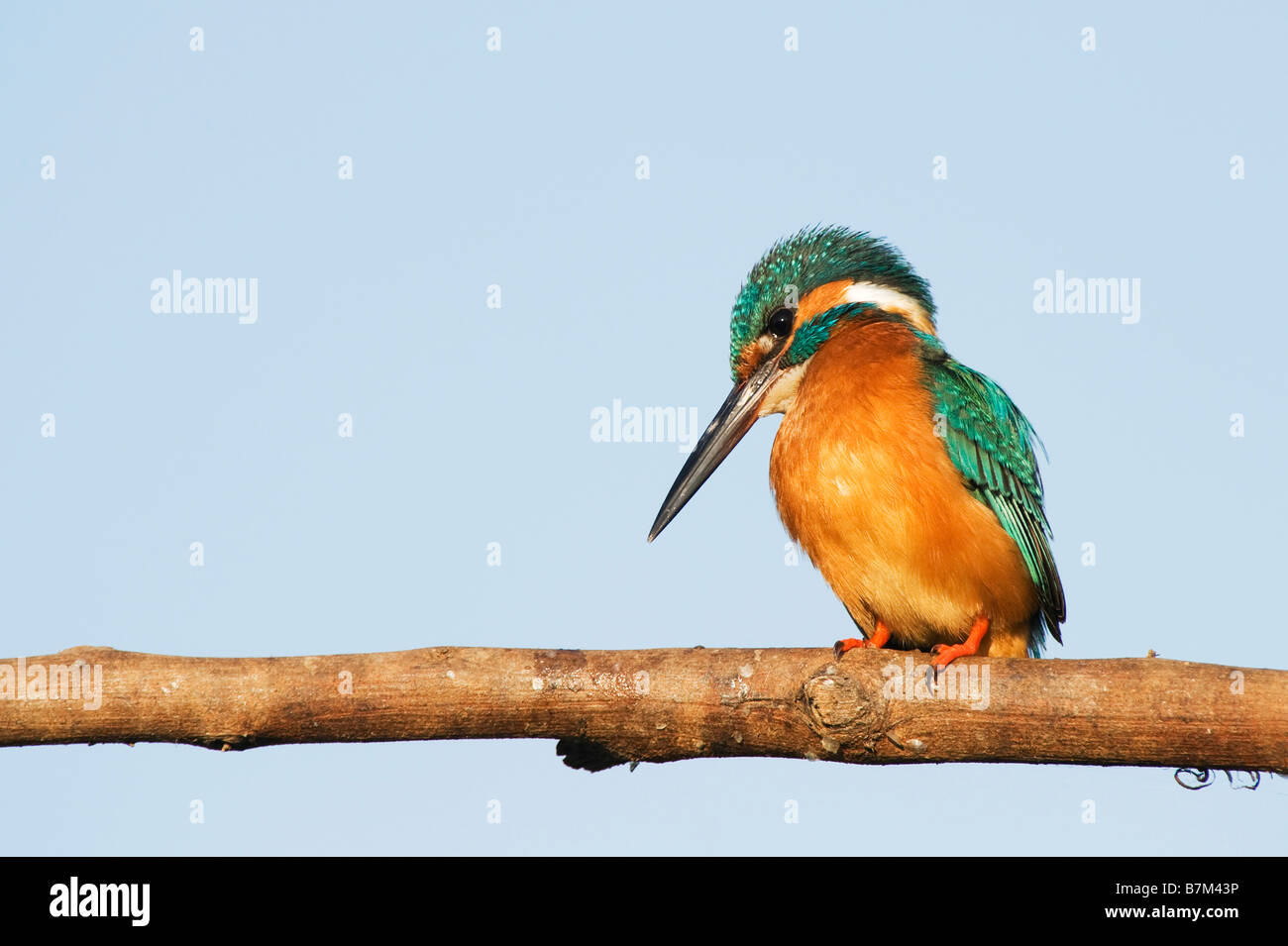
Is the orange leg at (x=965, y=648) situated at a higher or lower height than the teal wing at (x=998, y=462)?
lower

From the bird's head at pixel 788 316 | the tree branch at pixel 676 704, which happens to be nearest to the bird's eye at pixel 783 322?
the bird's head at pixel 788 316

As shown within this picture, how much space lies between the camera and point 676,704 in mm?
3848

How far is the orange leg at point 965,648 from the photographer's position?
170 inches

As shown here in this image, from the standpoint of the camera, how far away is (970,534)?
4828mm

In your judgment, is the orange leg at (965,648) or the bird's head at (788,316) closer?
the orange leg at (965,648)

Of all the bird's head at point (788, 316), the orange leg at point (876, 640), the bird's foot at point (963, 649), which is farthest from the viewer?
the bird's head at point (788, 316)

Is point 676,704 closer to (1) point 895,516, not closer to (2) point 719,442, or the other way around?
(1) point 895,516

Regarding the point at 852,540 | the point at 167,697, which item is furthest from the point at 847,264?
the point at 167,697

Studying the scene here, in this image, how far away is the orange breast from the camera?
A: 4.80 metres

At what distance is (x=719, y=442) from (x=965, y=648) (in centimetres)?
164

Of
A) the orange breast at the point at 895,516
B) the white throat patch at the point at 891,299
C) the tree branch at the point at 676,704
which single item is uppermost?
the white throat patch at the point at 891,299

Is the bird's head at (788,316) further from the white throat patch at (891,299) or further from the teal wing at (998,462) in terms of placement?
the teal wing at (998,462)

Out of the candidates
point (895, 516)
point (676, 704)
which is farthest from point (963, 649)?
point (676, 704)

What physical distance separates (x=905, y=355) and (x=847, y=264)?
2.22 ft
